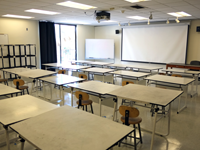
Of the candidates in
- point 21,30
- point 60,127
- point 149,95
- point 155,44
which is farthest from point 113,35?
point 60,127

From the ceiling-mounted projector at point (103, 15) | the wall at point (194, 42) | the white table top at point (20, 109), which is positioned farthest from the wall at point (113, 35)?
the white table top at point (20, 109)

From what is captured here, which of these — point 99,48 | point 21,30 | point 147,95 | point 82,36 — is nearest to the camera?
point 147,95

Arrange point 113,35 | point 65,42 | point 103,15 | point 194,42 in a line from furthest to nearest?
1. point 113,35
2. point 65,42
3. point 194,42
4. point 103,15

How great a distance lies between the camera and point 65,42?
34.6ft

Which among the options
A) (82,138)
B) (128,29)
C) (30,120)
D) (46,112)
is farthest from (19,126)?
(128,29)

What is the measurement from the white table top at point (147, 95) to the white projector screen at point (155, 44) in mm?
6266

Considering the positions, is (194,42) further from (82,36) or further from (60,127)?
(60,127)

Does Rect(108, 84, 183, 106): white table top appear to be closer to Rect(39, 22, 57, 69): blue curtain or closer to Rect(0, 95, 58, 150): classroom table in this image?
Rect(0, 95, 58, 150): classroom table

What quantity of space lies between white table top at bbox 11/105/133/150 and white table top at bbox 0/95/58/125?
200 mm

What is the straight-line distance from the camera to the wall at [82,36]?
36.4ft

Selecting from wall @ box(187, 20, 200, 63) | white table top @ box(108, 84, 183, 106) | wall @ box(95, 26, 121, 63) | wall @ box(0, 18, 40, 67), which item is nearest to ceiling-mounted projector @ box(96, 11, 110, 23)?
white table top @ box(108, 84, 183, 106)

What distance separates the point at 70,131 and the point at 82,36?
397 inches

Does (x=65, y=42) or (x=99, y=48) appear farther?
(x=99, y=48)

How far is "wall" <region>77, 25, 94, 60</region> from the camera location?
11.1 metres
